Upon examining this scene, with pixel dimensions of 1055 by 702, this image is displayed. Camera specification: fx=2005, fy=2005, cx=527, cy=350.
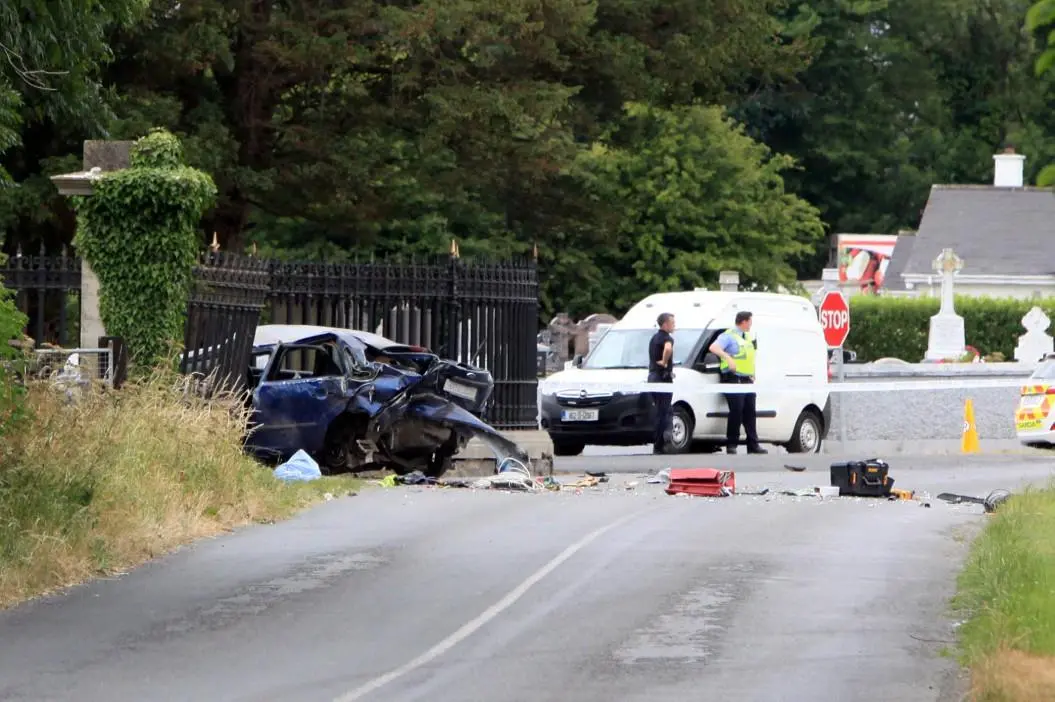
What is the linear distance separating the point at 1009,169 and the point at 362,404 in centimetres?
5167

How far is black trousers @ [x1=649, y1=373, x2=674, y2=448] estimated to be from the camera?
25953 millimetres

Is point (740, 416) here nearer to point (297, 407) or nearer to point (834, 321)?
point (834, 321)

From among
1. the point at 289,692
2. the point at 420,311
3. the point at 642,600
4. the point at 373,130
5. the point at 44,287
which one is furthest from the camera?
the point at 373,130

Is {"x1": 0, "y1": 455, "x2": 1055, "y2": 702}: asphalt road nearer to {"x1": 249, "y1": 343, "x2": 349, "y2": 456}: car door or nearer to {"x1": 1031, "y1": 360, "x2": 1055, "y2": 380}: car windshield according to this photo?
{"x1": 249, "y1": 343, "x2": 349, "y2": 456}: car door

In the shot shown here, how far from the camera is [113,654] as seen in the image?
34.4 feet

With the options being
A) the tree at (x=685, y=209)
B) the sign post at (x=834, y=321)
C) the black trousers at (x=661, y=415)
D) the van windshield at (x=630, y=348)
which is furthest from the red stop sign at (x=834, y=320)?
the tree at (x=685, y=209)

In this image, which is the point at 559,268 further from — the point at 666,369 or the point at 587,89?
the point at 666,369

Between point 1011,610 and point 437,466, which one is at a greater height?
point 437,466

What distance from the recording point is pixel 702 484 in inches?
779

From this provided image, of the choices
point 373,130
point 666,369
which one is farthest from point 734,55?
point 666,369

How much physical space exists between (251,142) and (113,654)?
20.8 metres

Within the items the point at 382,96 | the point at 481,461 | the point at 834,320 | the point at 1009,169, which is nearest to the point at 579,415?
the point at 481,461

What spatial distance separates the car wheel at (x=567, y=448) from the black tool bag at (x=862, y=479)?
680 centimetres

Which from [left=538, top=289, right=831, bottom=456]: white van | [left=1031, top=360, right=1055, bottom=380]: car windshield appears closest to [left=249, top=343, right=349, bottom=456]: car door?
[left=538, top=289, right=831, bottom=456]: white van
